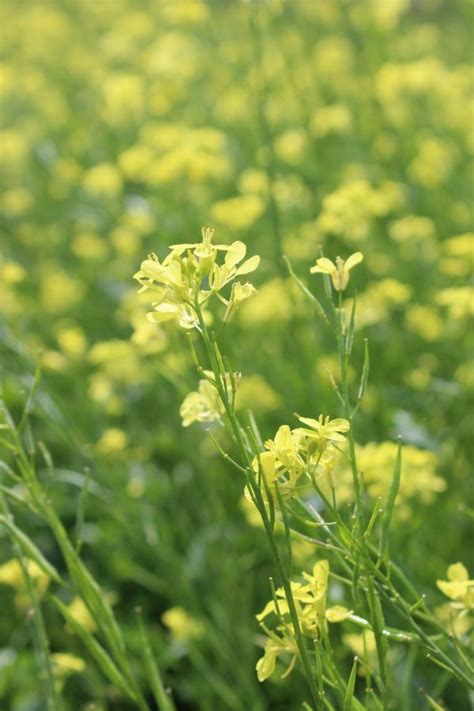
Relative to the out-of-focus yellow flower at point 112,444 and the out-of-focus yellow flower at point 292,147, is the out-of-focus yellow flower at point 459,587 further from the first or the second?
the out-of-focus yellow flower at point 292,147

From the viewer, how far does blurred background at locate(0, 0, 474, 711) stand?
178 cm

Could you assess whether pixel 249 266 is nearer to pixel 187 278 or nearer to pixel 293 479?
pixel 187 278

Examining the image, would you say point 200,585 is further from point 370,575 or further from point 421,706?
point 370,575

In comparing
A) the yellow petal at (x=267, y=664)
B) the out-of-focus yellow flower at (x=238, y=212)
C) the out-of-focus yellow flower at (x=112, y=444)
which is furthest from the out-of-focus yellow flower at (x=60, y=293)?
the yellow petal at (x=267, y=664)

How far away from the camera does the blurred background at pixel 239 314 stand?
178 centimetres

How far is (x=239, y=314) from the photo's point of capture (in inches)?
94.9

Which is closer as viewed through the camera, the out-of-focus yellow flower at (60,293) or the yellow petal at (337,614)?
the yellow petal at (337,614)

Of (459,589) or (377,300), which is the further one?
(377,300)

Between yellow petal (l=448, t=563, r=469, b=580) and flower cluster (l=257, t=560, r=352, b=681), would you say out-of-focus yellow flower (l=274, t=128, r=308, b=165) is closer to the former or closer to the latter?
yellow petal (l=448, t=563, r=469, b=580)

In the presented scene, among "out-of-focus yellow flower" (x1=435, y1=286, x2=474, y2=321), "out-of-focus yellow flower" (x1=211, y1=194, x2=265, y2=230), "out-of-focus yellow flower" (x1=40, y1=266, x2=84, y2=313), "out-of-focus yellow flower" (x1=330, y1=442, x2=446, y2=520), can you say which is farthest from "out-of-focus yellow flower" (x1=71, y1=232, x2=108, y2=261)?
"out-of-focus yellow flower" (x1=330, y1=442, x2=446, y2=520)

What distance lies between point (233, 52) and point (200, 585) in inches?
128

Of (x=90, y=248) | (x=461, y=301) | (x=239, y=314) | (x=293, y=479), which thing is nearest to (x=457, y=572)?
(x=293, y=479)

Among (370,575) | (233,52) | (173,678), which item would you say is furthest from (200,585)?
(233,52)

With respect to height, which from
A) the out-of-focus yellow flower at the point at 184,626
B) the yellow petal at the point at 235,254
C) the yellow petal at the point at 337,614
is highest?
the yellow petal at the point at 235,254
